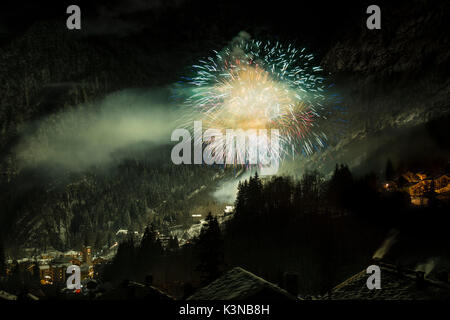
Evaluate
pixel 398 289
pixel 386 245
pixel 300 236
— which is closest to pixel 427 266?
pixel 386 245

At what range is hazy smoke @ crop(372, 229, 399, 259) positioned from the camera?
93.3 meters

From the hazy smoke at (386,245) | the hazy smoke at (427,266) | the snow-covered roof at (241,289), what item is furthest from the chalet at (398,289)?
the hazy smoke at (386,245)

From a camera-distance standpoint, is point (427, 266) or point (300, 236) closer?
point (427, 266)

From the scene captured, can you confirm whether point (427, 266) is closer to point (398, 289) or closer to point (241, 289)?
point (398, 289)

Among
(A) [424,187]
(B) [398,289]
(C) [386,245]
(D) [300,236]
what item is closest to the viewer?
(B) [398,289]

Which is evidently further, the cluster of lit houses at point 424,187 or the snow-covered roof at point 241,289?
the cluster of lit houses at point 424,187

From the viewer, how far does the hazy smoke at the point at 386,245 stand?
9331 cm

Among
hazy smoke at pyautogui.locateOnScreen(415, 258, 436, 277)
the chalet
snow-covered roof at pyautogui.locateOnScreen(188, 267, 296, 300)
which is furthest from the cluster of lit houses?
snow-covered roof at pyautogui.locateOnScreen(188, 267, 296, 300)

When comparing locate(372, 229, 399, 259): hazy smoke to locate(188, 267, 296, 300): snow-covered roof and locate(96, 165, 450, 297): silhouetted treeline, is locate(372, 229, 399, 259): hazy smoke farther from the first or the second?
locate(188, 267, 296, 300): snow-covered roof

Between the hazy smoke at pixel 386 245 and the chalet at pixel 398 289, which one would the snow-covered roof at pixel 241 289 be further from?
the hazy smoke at pixel 386 245

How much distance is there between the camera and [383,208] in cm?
11544

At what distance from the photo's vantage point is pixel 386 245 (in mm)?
96812
